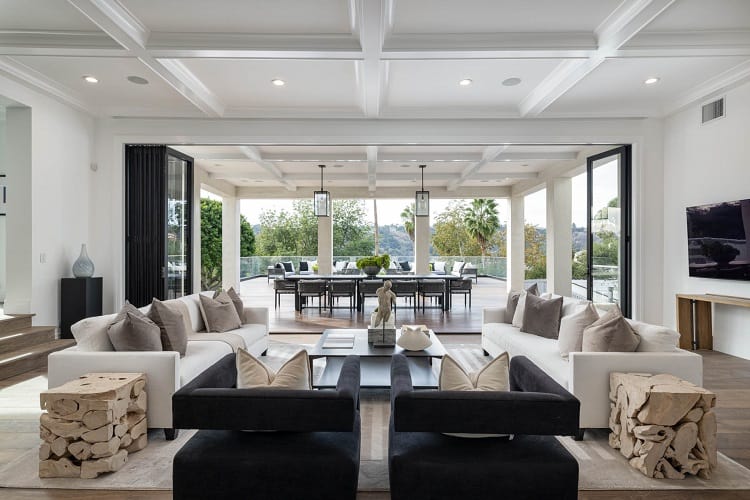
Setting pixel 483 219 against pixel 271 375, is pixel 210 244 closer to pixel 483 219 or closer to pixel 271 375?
pixel 483 219

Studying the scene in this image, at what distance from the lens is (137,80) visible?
4898 mm

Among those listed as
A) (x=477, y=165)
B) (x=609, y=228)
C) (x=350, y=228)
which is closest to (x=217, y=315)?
(x=609, y=228)

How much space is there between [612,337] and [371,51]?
119 inches

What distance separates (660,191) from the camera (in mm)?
6062

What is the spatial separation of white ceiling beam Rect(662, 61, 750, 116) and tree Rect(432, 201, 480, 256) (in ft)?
55.7

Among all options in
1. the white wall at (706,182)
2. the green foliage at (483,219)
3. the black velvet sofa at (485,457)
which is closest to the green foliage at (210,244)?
the white wall at (706,182)

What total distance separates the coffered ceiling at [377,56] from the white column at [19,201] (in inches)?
18.9

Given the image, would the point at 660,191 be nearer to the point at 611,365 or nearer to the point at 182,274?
the point at 611,365

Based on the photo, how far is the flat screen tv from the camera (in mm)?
4797

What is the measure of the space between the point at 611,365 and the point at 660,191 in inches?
163

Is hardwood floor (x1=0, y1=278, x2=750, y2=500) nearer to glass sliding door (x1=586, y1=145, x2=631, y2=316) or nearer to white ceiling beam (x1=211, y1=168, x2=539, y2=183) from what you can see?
glass sliding door (x1=586, y1=145, x2=631, y2=316)

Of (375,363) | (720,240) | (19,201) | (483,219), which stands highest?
(483,219)

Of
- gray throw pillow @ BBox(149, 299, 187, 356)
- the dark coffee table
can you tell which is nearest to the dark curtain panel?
gray throw pillow @ BBox(149, 299, 187, 356)

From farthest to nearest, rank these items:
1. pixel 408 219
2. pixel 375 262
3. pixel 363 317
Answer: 1. pixel 408 219
2. pixel 375 262
3. pixel 363 317
